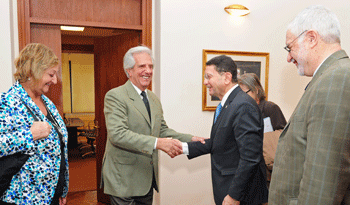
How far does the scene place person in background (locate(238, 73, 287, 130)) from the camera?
320 centimetres

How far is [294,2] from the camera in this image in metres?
4.08

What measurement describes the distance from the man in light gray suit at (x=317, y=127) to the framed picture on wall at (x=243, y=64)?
2.37 m

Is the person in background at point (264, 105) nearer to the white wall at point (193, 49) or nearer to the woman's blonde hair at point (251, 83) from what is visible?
the woman's blonde hair at point (251, 83)

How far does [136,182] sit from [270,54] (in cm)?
277

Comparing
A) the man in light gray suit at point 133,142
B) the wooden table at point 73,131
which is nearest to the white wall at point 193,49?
the man in light gray suit at point 133,142

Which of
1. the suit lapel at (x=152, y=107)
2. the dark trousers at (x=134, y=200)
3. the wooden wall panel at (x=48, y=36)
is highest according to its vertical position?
the wooden wall panel at (x=48, y=36)

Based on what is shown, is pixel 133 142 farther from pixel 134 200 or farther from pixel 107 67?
pixel 107 67

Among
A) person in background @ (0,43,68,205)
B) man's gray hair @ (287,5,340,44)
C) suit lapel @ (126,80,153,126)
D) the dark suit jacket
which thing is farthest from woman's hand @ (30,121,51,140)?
man's gray hair @ (287,5,340,44)

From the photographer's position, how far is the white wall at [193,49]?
3529 millimetres

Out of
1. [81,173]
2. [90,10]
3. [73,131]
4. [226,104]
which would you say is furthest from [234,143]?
[73,131]

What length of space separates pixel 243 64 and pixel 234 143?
2.12 m

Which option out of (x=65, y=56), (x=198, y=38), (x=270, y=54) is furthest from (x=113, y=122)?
(x=65, y=56)

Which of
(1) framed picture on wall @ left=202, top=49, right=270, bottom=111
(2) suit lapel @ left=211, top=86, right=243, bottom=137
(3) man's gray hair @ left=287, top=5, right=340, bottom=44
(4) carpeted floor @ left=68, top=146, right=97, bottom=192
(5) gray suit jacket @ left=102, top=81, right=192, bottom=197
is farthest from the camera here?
(4) carpeted floor @ left=68, top=146, right=97, bottom=192

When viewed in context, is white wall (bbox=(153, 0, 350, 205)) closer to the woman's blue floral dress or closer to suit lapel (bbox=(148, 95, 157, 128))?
suit lapel (bbox=(148, 95, 157, 128))
